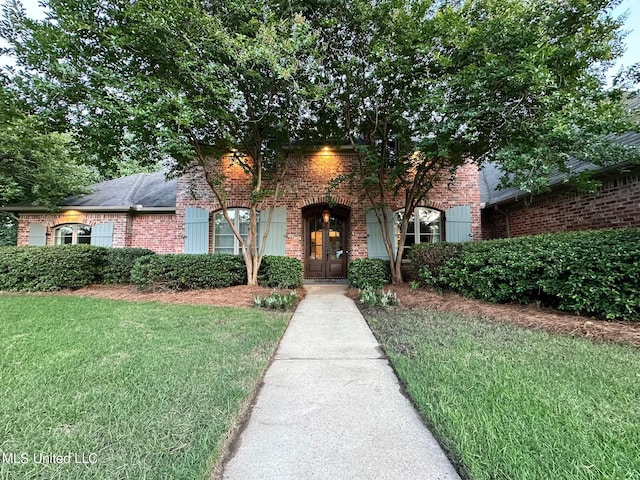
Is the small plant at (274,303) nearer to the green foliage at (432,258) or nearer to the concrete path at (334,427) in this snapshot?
the concrete path at (334,427)

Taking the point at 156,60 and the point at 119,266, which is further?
the point at 119,266

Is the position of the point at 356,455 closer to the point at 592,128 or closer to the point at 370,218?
the point at 592,128

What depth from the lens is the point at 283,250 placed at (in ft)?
27.0

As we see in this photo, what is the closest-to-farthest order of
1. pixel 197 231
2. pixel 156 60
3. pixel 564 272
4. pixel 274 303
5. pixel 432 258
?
1. pixel 564 272
2. pixel 274 303
3. pixel 156 60
4. pixel 432 258
5. pixel 197 231

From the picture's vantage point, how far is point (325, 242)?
29.8 ft

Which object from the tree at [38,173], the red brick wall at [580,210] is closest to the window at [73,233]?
the tree at [38,173]

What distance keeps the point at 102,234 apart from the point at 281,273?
21.7 ft

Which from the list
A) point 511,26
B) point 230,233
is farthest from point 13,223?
point 511,26

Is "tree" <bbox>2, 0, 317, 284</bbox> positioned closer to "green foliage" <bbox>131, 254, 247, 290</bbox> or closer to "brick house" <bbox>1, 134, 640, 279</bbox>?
"green foliage" <bbox>131, 254, 247, 290</bbox>

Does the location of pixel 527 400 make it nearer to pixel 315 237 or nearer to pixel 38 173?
pixel 315 237

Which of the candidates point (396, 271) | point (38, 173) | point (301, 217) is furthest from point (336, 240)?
point (38, 173)

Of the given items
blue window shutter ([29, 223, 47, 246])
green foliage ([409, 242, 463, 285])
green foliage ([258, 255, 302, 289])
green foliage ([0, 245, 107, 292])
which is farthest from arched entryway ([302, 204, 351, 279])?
blue window shutter ([29, 223, 47, 246])

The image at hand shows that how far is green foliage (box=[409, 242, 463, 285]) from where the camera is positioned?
570 centimetres

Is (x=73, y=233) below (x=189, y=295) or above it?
above
